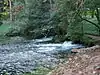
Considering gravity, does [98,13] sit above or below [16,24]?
above

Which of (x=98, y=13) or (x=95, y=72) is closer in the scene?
(x=95, y=72)

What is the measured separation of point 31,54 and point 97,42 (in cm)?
476

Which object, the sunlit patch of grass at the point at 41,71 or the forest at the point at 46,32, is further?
the forest at the point at 46,32

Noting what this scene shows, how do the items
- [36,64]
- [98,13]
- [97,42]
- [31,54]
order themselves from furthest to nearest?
1. [98,13]
2. [97,42]
3. [31,54]
4. [36,64]

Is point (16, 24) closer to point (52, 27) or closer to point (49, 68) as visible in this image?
point (52, 27)

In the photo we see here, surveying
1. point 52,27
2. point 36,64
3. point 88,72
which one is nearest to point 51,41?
point 52,27

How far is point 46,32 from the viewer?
24.5m

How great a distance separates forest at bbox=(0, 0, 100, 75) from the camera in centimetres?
1388

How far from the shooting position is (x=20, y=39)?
80.0 feet

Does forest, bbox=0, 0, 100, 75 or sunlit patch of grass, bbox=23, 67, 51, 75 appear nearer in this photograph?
sunlit patch of grass, bbox=23, 67, 51, 75

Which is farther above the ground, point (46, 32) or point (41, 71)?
point (41, 71)

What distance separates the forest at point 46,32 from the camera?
1388 centimetres

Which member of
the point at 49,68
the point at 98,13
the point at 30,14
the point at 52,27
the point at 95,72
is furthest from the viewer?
the point at 30,14

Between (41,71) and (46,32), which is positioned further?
(46,32)
